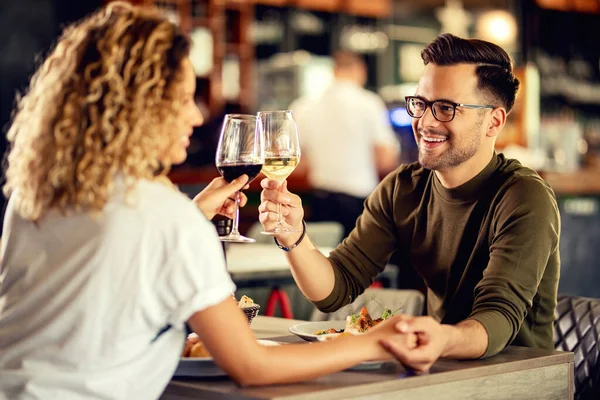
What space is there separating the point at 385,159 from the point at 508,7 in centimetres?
494

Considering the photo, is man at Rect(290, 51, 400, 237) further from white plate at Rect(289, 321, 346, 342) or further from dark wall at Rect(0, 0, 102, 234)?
white plate at Rect(289, 321, 346, 342)

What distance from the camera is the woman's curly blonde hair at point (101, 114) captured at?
1.39 m

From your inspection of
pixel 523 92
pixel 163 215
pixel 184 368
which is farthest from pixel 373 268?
pixel 523 92

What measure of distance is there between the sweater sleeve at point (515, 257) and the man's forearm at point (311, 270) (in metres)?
0.42

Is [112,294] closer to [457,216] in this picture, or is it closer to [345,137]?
[457,216]

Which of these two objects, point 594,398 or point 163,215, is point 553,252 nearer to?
point 594,398

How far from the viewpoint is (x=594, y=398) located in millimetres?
2268

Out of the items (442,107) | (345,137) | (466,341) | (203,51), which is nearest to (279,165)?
(442,107)

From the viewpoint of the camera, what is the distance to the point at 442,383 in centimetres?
156

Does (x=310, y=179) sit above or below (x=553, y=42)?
below

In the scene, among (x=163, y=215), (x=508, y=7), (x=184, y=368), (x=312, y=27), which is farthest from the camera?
(x=508, y=7)

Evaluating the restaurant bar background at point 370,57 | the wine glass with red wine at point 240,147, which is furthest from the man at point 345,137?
the wine glass with red wine at point 240,147

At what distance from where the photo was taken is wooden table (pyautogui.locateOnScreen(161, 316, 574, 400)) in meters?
1.43

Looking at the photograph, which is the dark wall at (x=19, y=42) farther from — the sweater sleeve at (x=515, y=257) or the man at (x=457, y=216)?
the sweater sleeve at (x=515, y=257)
